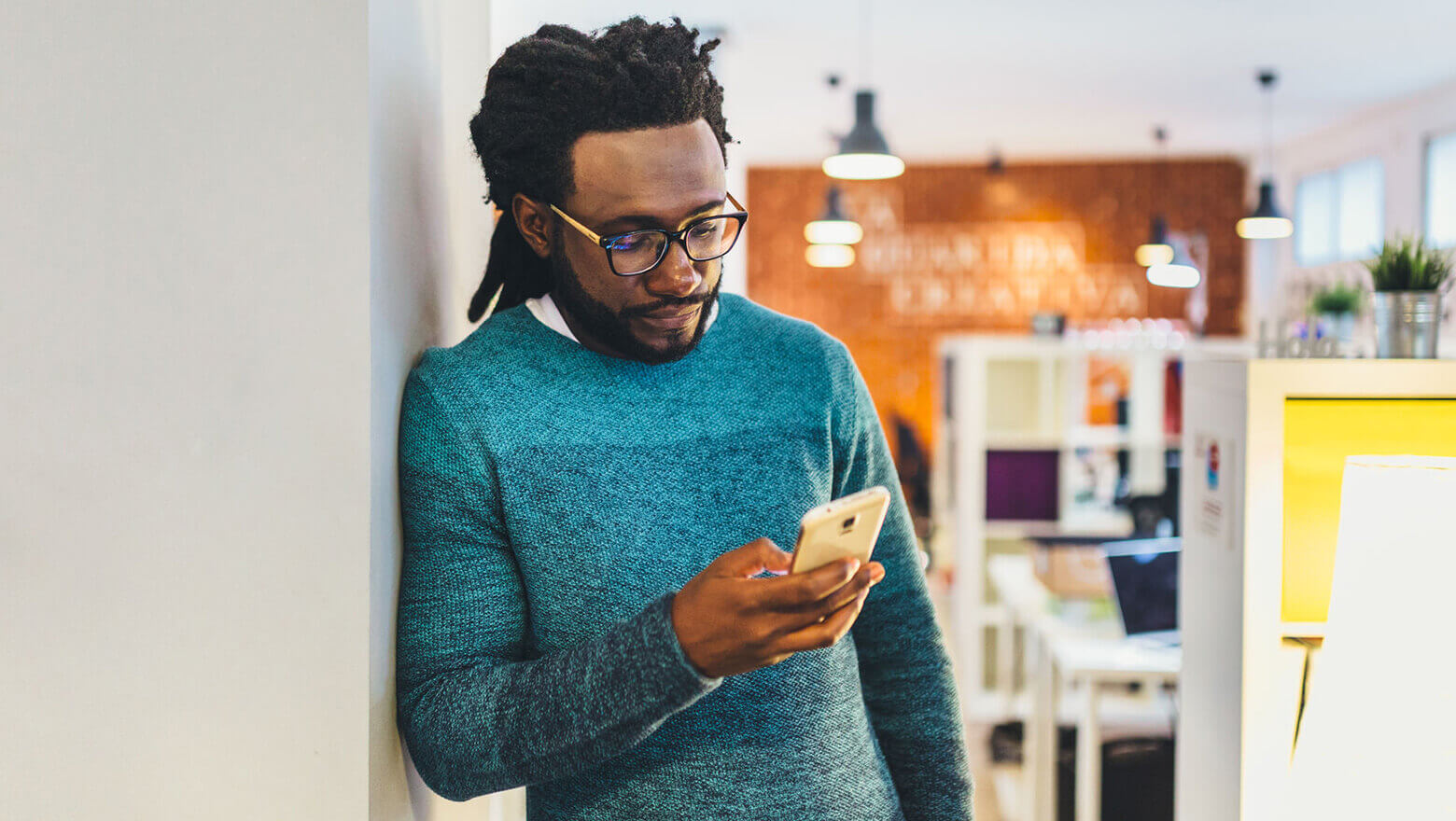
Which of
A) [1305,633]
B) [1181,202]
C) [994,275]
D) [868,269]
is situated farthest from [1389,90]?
[1305,633]

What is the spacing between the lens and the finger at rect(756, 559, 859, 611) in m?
0.81

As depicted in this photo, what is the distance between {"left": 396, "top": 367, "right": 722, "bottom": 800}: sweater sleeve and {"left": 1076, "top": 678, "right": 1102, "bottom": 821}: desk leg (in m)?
2.48

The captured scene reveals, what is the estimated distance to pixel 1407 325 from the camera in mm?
1589

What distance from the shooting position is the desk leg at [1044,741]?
3.36 metres

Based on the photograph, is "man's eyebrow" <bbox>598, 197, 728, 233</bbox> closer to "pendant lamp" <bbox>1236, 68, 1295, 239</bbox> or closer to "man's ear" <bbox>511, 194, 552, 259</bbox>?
"man's ear" <bbox>511, 194, 552, 259</bbox>

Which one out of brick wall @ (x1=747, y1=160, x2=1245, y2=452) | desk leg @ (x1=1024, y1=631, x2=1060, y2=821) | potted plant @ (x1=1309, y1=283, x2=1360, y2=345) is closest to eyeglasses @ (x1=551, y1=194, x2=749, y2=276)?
desk leg @ (x1=1024, y1=631, x2=1060, y2=821)

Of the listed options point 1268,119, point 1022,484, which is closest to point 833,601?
point 1022,484

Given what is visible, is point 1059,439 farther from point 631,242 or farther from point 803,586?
point 803,586

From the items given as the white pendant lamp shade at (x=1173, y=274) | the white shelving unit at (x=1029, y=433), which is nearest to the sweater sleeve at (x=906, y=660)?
the white shelving unit at (x=1029, y=433)

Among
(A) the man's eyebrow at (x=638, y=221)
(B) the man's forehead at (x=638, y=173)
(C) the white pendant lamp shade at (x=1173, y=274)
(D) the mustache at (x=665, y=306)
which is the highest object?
(C) the white pendant lamp shade at (x=1173, y=274)

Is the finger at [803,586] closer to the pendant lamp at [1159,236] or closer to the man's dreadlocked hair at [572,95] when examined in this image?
the man's dreadlocked hair at [572,95]

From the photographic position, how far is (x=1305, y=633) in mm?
1528

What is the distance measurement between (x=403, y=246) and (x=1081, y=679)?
2643 millimetres

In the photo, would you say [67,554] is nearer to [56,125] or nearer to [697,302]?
[56,125]
